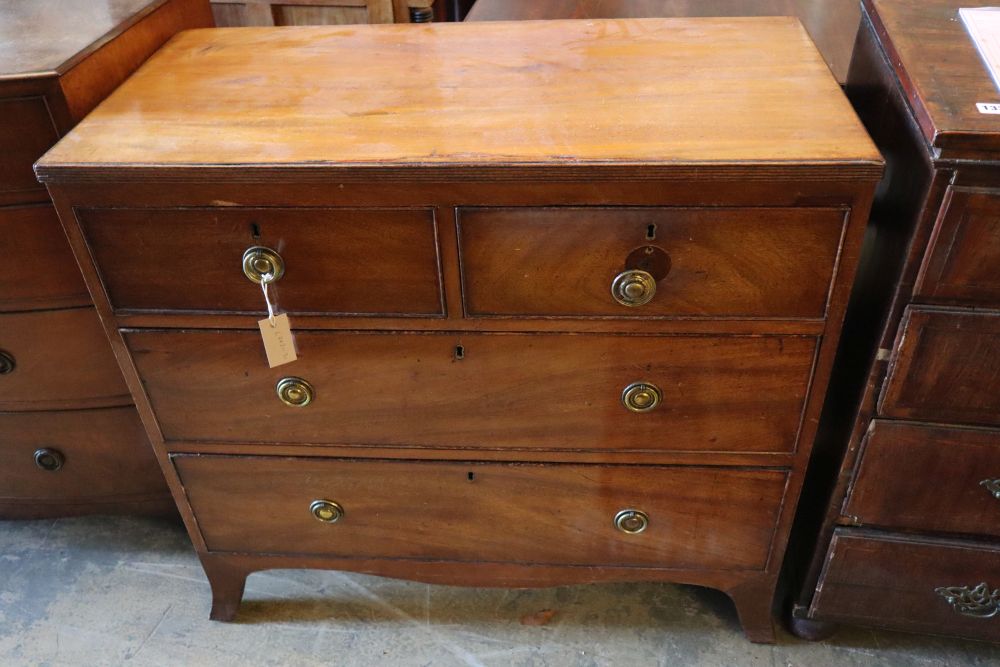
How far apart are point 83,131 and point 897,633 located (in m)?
1.48

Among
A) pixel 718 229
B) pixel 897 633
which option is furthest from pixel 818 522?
pixel 718 229

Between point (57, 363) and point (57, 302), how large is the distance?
0.42 feet

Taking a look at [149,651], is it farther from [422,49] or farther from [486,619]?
[422,49]

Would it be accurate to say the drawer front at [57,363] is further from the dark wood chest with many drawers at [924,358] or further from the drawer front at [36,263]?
the dark wood chest with many drawers at [924,358]

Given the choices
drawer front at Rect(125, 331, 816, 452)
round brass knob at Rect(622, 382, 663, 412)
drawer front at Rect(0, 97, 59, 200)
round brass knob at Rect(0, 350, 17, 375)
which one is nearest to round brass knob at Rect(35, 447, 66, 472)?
round brass knob at Rect(0, 350, 17, 375)

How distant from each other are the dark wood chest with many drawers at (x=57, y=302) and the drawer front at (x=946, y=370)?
1119mm

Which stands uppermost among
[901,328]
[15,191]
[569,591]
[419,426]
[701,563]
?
[15,191]

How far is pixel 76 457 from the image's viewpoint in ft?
4.82

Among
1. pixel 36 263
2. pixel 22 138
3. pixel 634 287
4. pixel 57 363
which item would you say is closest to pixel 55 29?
pixel 22 138

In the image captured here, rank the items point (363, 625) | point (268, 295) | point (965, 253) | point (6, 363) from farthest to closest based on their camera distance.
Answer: point (363, 625), point (6, 363), point (268, 295), point (965, 253)

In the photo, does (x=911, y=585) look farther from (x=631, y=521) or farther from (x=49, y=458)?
(x=49, y=458)

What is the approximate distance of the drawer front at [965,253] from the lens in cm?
89

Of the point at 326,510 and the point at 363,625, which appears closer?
the point at 326,510

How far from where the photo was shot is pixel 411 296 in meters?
1.02
